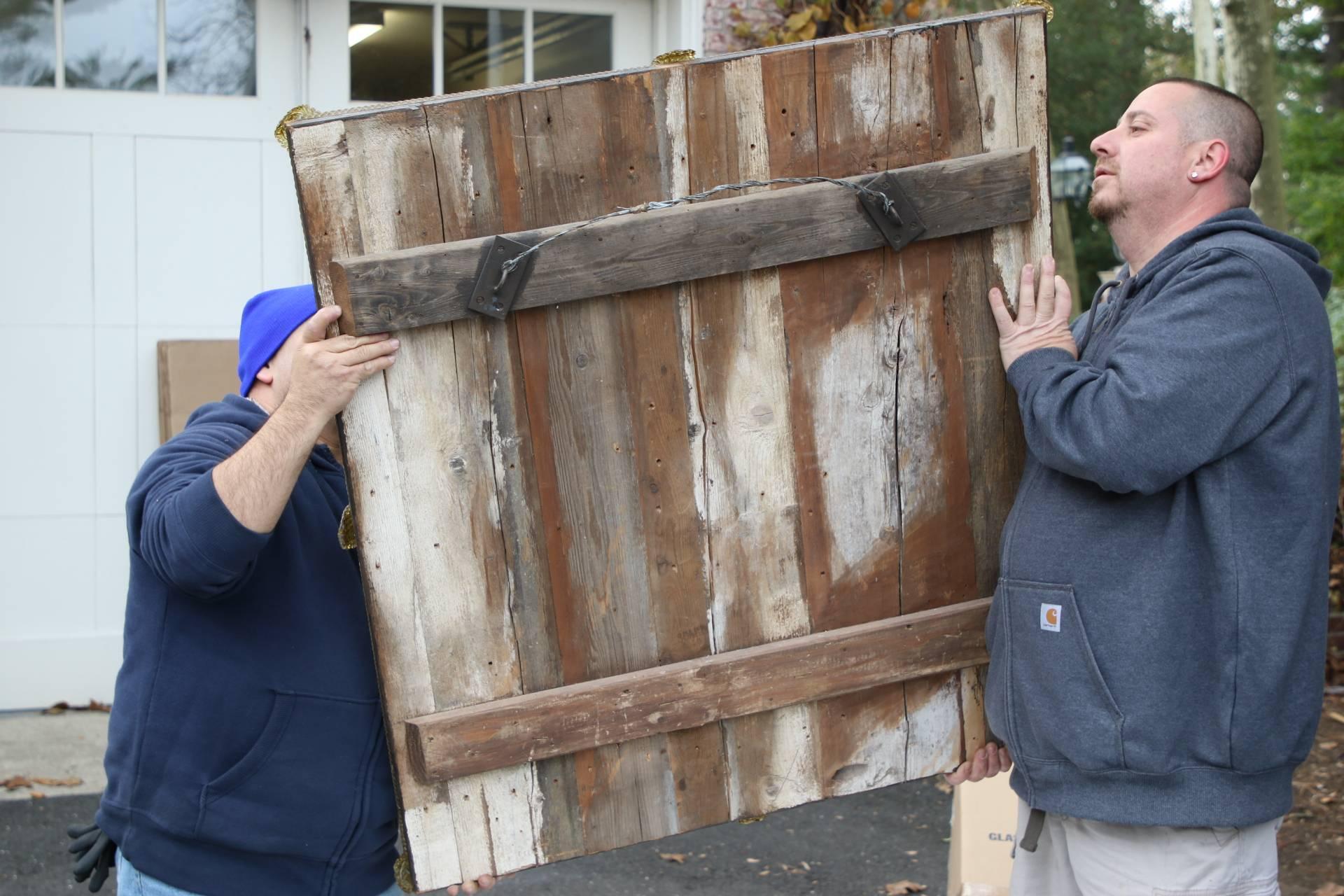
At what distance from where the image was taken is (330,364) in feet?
6.26

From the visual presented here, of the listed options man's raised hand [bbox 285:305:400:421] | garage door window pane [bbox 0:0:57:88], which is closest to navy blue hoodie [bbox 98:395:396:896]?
man's raised hand [bbox 285:305:400:421]

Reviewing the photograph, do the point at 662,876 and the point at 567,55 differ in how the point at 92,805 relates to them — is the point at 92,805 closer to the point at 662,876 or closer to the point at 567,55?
the point at 662,876

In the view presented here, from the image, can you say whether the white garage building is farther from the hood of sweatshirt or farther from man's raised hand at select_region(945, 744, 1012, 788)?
man's raised hand at select_region(945, 744, 1012, 788)

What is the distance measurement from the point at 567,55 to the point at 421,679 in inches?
142

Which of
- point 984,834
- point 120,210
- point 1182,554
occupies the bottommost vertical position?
point 984,834

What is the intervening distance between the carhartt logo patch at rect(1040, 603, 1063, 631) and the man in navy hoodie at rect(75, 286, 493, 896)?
1.10 metres

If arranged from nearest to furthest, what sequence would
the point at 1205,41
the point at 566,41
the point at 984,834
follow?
the point at 984,834
the point at 566,41
the point at 1205,41

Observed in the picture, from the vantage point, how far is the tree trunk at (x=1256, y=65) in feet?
26.0

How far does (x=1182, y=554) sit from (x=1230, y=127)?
2.42ft

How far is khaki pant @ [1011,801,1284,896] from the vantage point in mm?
2086

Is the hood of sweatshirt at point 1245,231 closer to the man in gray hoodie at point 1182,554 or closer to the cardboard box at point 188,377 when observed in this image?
the man in gray hoodie at point 1182,554

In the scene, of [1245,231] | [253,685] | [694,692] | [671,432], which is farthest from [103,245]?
[1245,231]

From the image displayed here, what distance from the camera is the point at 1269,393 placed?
78.1 inches

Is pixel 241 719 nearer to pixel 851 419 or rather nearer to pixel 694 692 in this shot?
pixel 694 692
